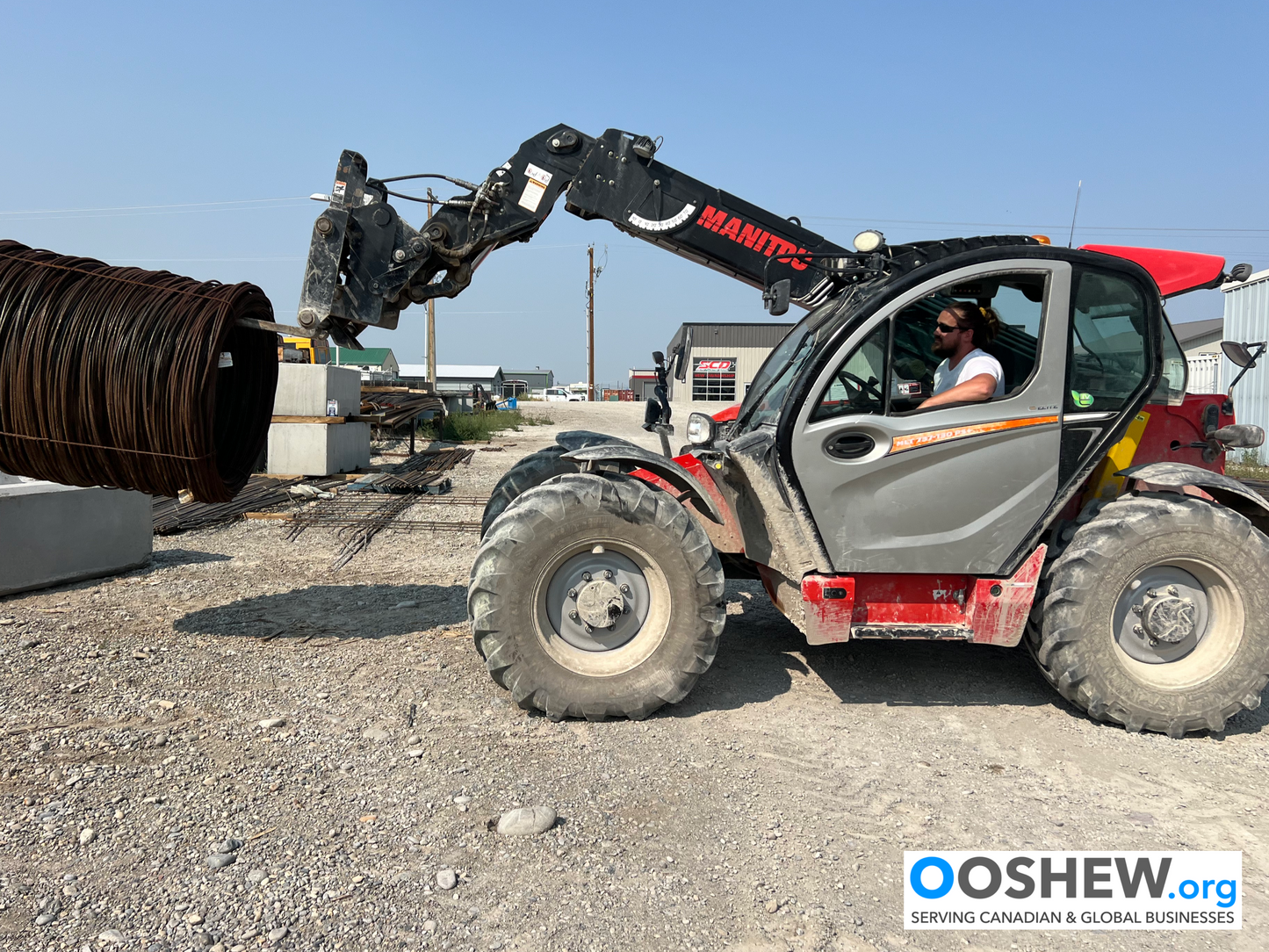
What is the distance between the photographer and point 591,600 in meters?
4.22

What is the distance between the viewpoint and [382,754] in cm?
375

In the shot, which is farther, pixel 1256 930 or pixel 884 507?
pixel 884 507

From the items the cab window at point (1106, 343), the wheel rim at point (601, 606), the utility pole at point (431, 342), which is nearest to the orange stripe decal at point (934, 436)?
the cab window at point (1106, 343)

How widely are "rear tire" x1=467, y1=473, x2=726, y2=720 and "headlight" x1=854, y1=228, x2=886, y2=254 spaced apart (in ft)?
5.65

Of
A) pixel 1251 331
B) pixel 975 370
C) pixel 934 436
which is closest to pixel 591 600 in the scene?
pixel 934 436

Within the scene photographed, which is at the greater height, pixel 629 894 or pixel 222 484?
pixel 222 484

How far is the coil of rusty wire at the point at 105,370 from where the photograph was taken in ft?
14.9

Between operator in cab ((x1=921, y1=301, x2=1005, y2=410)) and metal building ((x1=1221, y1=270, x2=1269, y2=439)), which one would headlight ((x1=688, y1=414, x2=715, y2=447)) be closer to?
operator in cab ((x1=921, y1=301, x2=1005, y2=410))

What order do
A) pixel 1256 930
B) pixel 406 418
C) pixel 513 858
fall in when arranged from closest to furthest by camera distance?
pixel 1256 930, pixel 513 858, pixel 406 418

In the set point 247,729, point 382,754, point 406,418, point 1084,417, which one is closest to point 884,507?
point 1084,417

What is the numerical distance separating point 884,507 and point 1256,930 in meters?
2.16

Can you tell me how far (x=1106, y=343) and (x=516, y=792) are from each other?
12.2 feet

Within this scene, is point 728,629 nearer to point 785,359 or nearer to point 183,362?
point 785,359

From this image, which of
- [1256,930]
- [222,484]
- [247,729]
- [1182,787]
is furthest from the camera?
[222,484]
